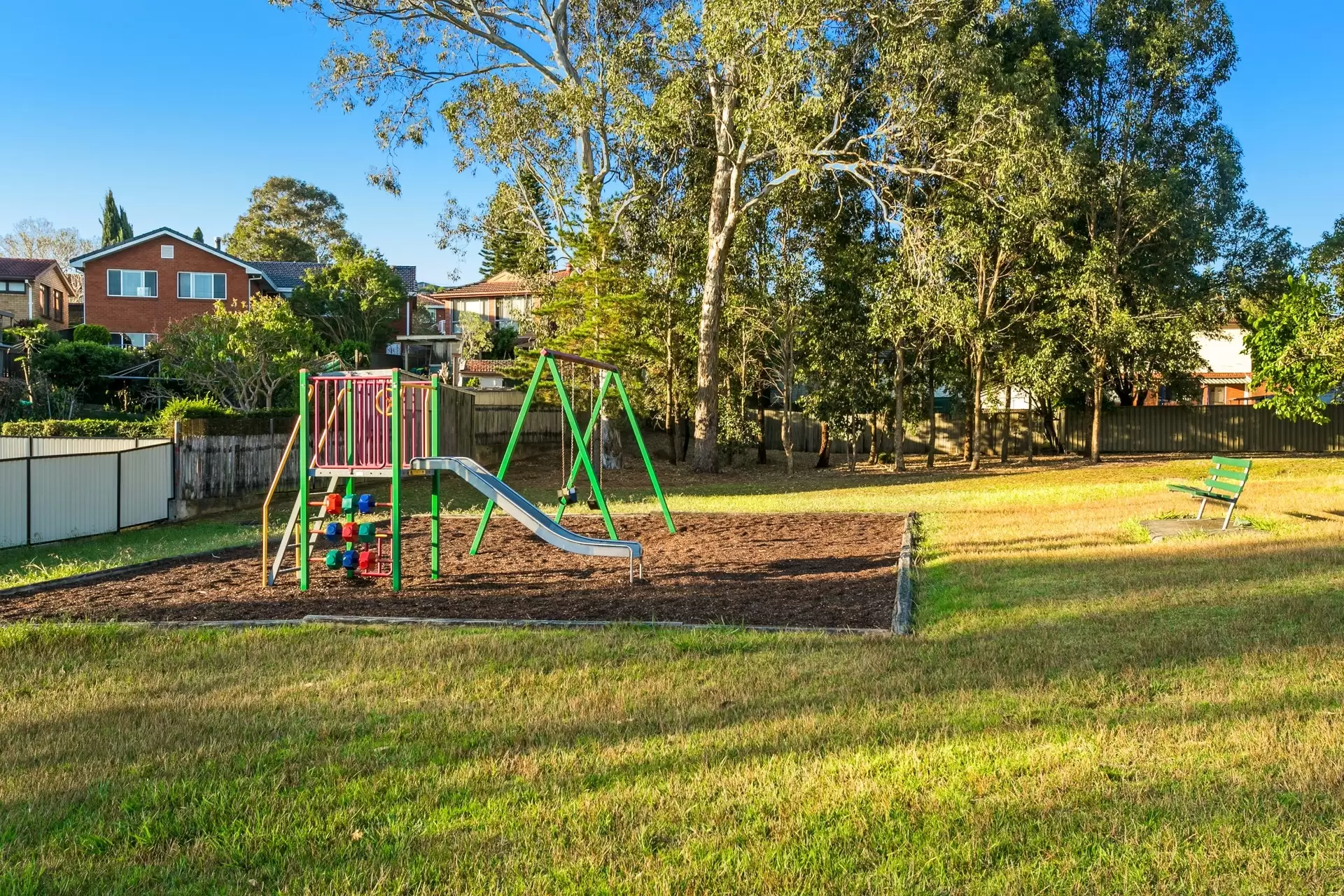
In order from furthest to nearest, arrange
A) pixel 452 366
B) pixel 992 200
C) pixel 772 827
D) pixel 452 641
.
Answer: pixel 452 366
pixel 992 200
pixel 452 641
pixel 772 827

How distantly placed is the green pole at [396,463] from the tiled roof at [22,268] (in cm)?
4947

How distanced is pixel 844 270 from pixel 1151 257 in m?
9.22

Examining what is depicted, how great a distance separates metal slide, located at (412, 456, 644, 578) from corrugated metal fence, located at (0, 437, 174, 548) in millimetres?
9031

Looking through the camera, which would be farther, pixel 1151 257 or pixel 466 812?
pixel 1151 257

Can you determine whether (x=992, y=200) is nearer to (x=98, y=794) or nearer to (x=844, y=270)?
(x=844, y=270)

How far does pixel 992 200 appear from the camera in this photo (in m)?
26.3

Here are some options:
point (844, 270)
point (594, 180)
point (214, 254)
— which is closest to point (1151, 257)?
point (844, 270)

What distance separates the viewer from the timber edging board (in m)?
8.05

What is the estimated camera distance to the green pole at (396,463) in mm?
10555

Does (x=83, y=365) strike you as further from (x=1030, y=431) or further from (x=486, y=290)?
(x=486, y=290)

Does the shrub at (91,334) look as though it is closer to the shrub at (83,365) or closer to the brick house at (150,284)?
the shrub at (83,365)

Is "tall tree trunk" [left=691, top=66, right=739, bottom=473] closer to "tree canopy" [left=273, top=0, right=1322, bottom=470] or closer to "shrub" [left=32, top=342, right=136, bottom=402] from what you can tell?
"tree canopy" [left=273, top=0, right=1322, bottom=470]

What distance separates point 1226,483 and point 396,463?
33.1 feet

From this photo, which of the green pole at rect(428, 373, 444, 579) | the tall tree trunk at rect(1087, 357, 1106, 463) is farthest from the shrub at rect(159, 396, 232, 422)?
the tall tree trunk at rect(1087, 357, 1106, 463)
